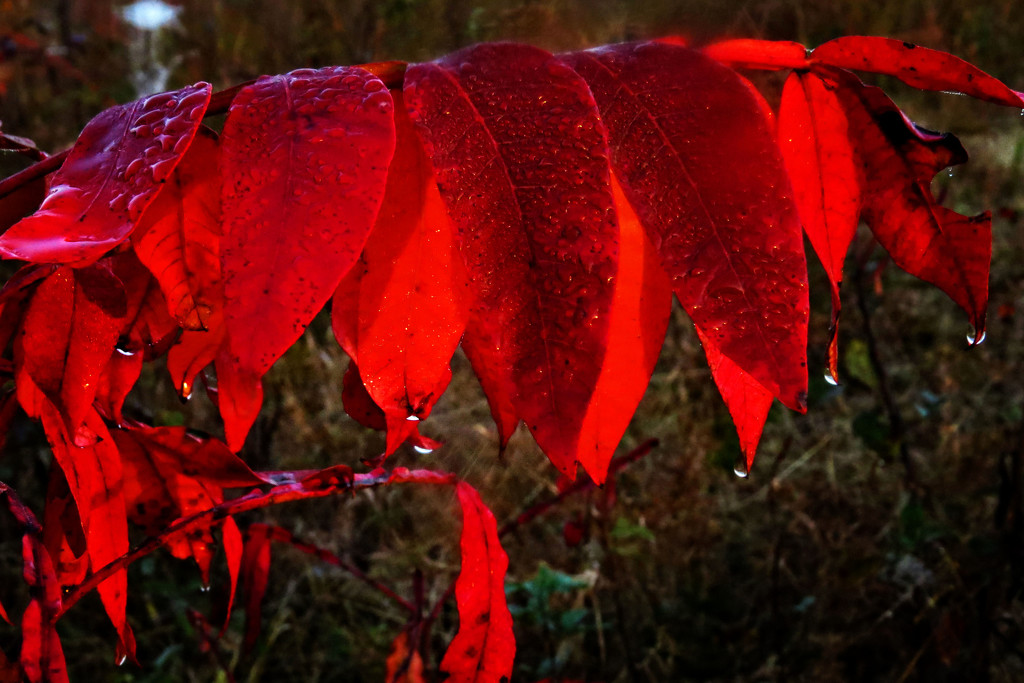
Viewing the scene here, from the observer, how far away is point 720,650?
1305 millimetres

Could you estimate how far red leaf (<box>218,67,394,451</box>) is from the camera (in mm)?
287

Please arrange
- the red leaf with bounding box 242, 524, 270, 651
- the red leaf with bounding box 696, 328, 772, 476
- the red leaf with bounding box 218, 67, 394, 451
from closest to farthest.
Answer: the red leaf with bounding box 218, 67, 394, 451
the red leaf with bounding box 696, 328, 772, 476
the red leaf with bounding box 242, 524, 270, 651

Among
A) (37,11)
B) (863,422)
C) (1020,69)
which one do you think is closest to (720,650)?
(863,422)

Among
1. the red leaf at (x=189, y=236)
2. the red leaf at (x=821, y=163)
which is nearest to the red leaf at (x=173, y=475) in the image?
the red leaf at (x=189, y=236)

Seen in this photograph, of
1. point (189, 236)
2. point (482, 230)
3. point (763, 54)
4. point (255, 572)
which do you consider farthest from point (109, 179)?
point (255, 572)

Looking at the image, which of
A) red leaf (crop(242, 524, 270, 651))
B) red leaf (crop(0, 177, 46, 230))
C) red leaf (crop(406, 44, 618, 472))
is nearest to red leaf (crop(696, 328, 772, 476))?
red leaf (crop(406, 44, 618, 472))

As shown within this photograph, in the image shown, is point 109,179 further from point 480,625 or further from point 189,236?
point 480,625

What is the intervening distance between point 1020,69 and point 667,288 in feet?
14.1

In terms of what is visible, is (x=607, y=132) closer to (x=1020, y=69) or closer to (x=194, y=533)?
(x=194, y=533)

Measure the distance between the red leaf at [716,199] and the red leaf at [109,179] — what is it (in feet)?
0.60

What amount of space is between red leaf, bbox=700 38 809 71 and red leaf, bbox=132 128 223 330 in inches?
10.0

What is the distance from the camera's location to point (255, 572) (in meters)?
0.75

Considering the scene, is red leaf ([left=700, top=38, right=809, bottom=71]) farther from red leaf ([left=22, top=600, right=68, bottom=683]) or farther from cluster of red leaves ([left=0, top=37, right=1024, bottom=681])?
red leaf ([left=22, top=600, right=68, bottom=683])

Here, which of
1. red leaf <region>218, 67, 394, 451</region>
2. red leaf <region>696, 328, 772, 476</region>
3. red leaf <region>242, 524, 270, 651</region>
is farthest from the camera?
red leaf <region>242, 524, 270, 651</region>
